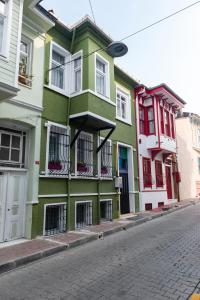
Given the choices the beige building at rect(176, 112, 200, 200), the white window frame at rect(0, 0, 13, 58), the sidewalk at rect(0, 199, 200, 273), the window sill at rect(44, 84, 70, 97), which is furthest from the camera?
the beige building at rect(176, 112, 200, 200)

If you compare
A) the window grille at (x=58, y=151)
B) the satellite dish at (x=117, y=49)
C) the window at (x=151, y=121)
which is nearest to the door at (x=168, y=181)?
the window at (x=151, y=121)

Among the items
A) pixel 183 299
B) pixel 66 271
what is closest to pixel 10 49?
pixel 66 271

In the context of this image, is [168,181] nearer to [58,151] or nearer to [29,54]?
[58,151]

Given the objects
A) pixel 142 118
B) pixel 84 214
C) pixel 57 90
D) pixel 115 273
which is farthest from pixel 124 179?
pixel 115 273

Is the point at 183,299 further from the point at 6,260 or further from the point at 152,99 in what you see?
the point at 152,99

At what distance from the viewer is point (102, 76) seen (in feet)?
38.2

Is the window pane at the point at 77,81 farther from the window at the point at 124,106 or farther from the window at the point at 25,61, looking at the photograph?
the window at the point at 124,106

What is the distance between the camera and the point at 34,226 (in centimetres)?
797

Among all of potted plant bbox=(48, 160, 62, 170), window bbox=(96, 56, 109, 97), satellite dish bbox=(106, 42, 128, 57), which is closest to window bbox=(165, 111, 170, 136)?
window bbox=(96, 56, 109, 97)

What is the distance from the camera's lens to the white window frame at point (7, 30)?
22.1 feet

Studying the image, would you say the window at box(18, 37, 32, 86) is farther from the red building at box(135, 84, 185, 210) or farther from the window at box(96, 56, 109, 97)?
the red building at box(135, 84, 185, 210)

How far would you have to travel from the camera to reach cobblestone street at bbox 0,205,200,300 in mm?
4207

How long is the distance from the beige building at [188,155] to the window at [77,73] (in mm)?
14605

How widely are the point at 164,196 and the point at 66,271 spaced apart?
12744 millimetres
